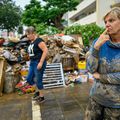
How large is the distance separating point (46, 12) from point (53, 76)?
90.3 ft

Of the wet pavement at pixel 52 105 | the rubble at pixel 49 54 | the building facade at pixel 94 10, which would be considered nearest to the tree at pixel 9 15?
the building facade at pixel 94 10

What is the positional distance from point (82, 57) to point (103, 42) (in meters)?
8.93

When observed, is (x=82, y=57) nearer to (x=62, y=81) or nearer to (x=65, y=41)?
(x=65, y=41)

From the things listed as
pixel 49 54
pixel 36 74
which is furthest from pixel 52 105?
pixel 49 54

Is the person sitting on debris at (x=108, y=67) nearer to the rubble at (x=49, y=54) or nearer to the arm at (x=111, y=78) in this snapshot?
the arm at (x=111, y=78)

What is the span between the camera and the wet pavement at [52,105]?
5.84 m

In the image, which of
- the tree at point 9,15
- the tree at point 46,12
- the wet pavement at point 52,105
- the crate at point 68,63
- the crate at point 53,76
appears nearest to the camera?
the wet pavement at point 52,105

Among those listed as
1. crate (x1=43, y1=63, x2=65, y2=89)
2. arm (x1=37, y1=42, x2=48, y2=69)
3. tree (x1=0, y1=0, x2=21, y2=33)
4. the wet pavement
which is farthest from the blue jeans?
tree (x1=0, y1=0, x2=21, y2=33)

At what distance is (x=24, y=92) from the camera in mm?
8648

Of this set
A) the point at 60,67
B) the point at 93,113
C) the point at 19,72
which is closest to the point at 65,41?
the point at 60,67

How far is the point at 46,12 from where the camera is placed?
36594 millimetres

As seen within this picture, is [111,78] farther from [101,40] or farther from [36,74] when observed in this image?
[36,74]

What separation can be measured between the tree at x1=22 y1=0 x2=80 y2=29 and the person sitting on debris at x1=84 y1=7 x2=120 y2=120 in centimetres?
3280

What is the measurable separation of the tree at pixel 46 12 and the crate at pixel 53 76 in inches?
1004
